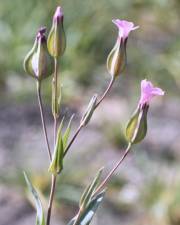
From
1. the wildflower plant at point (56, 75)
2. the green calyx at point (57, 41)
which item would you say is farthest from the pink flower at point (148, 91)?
the green calyx at point (57, 41)

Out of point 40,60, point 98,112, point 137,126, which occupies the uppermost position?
point 40,60

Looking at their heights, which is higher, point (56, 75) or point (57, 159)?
point (56, 75)

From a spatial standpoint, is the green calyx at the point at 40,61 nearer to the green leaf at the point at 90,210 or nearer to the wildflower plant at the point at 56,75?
the wildflower plant at the point at 56,75

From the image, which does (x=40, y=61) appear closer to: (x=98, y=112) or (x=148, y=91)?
(x=148, y=91)

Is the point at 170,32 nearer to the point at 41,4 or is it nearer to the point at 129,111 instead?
the point at 41,4

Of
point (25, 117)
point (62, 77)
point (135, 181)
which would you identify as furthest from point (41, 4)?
point (135, 181)

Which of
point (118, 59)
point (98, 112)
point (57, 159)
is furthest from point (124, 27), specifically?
point (98, 112)
